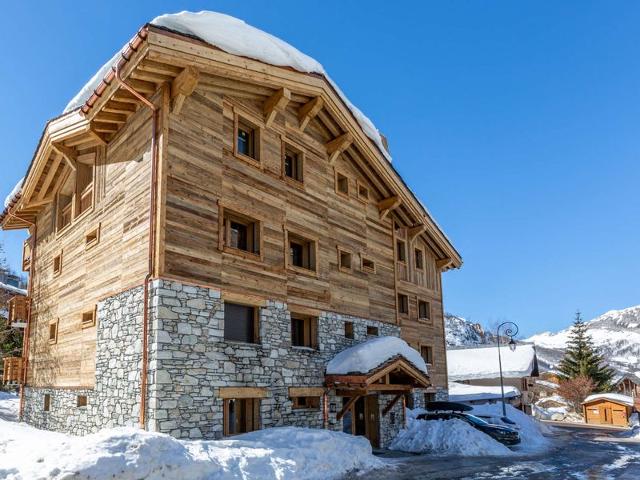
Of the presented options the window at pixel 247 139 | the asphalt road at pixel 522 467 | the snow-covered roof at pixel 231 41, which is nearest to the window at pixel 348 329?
the asphalt road at pixel 522 467

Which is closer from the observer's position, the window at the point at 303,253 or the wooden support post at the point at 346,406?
the wooden support post at the point at 346,406

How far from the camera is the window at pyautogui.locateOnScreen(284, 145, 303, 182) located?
1795 cm

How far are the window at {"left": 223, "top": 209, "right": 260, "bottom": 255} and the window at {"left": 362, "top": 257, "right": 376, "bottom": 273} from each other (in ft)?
19.8

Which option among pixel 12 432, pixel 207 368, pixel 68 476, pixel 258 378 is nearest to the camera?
pixel 68 476

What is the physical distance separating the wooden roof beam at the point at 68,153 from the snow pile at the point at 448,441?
47.5 ft

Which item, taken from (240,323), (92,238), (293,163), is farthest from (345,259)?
(92,238)

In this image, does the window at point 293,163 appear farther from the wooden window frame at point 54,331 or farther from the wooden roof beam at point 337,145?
the wooden window frame at point 54,331

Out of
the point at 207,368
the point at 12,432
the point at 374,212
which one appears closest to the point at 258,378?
the point at 207,368

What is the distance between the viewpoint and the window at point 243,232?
15.1 m

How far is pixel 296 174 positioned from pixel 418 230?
8.52m

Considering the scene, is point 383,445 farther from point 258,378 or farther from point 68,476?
point 68,476

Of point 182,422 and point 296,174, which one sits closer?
point 182,422

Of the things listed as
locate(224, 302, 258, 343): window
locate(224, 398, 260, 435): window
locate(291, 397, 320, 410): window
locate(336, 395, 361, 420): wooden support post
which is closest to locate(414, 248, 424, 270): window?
locate(336, 395, 361, 420): wooden support post

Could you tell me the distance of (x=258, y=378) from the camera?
14297mm
